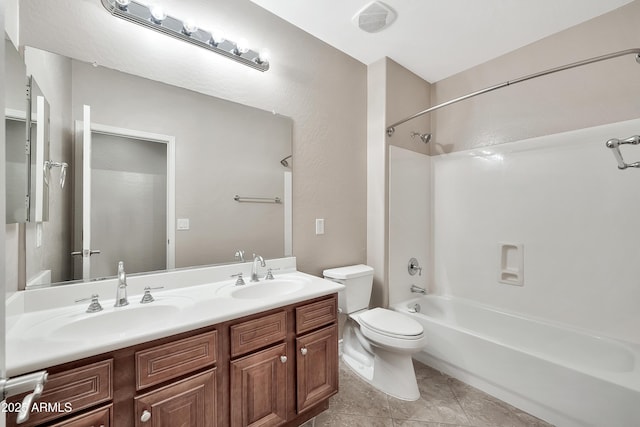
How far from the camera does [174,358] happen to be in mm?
1002

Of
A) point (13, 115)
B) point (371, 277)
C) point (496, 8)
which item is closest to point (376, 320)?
point (371, 277)

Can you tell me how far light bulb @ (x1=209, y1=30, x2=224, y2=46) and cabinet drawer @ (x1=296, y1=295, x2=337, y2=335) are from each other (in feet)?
5.13

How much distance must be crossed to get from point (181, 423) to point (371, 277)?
5.18 feet

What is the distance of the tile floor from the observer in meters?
1.59

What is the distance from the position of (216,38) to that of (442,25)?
1.60 meters

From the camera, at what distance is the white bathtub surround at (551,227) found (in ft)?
5.85

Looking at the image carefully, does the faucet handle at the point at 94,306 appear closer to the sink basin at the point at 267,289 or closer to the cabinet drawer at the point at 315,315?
the sink basin at the point at 267,289

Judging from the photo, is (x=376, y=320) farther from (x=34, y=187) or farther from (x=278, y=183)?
(x=34, y=187)

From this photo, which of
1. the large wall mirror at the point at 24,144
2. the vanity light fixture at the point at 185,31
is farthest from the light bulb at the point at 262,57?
the large wall mirror at the point at 24,144

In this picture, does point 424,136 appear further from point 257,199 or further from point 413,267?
point 257,199

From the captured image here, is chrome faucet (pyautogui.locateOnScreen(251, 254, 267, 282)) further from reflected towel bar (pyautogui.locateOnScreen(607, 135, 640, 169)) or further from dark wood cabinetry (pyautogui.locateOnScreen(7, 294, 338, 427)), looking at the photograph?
reflected towel bar (pyautogui.locateOnScreen(607, 135, 640, 169))

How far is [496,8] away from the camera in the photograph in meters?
1.80

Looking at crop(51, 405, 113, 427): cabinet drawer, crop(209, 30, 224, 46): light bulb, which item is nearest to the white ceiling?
crop(209, 30, 224, 46): light bulb

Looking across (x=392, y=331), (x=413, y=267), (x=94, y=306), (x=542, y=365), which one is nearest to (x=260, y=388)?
(x=94, y=306)
